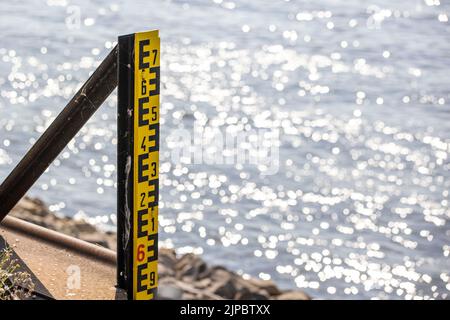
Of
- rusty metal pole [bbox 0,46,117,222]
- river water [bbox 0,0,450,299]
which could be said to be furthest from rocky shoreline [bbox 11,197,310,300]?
rusty metal pole [bbox 0,46,117,222]

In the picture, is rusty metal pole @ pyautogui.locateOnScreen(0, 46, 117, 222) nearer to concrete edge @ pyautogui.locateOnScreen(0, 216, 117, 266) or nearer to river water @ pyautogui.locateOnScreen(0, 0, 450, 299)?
concrete edge @ pyautogui.locateOnScreen(0, 216, 117, 266)

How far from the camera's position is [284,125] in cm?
2294

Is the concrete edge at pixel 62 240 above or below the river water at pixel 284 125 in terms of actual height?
below

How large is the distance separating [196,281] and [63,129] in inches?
223

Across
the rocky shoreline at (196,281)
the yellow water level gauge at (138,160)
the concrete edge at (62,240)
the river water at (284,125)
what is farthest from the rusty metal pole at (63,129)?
the river water at (284,125)

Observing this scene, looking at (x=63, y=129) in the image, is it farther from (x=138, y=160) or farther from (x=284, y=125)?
(x=284, y=125)

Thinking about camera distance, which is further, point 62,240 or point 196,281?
point 196,281

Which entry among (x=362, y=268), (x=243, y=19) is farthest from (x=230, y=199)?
(x=243, y=19)

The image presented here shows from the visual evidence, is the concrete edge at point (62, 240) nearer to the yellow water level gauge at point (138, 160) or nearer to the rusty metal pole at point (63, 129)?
the rusty metal pole at point (63, 129)

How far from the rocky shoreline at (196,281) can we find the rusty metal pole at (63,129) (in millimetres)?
2988

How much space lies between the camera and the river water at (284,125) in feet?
57.8

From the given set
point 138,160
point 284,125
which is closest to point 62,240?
point 138,160
